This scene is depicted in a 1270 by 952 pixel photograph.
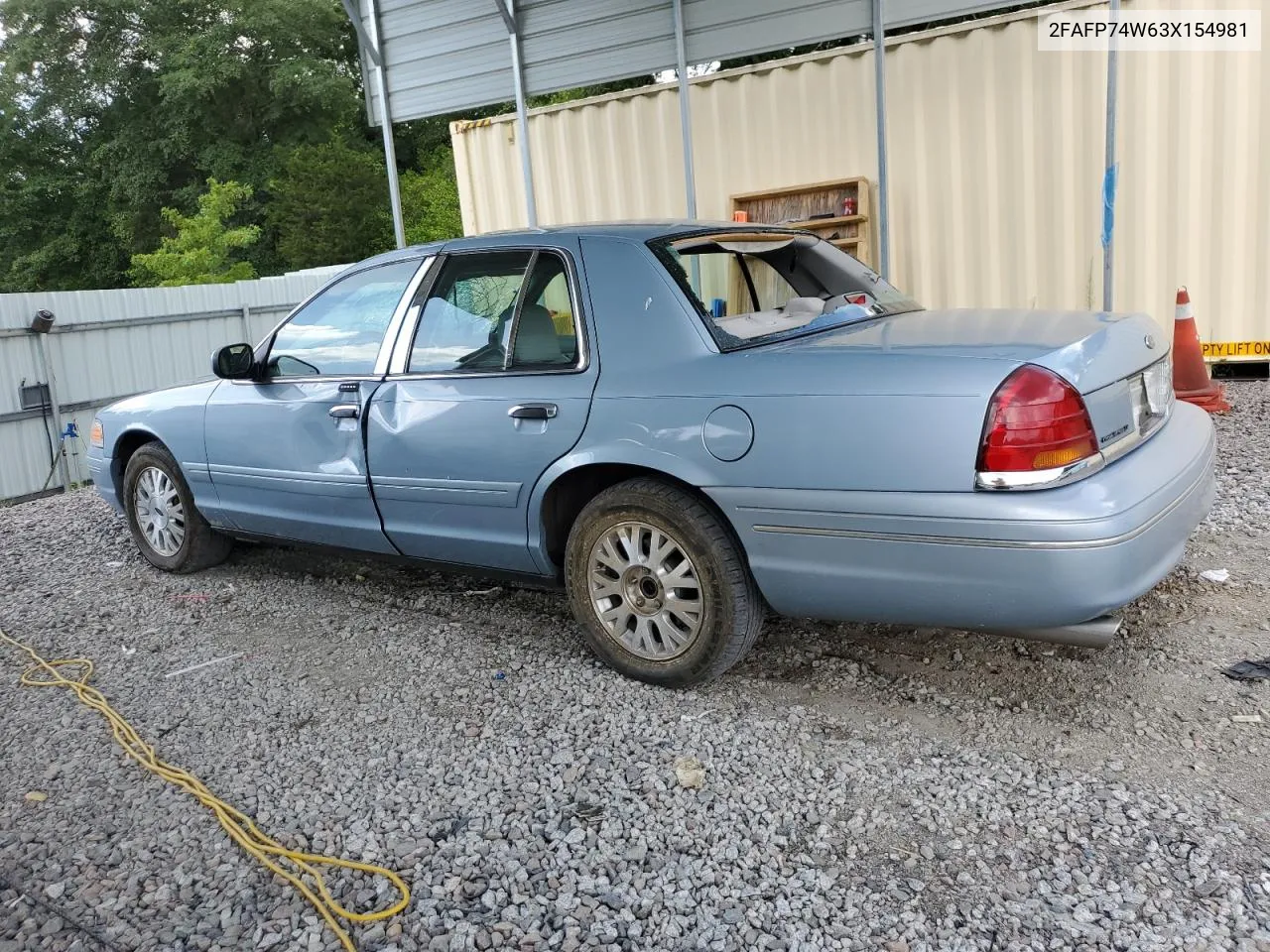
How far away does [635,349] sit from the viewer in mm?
3473

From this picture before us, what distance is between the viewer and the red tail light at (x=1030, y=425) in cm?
278

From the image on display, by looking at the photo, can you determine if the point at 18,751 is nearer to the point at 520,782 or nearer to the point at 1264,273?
the point at 520,782

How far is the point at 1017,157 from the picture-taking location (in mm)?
7980

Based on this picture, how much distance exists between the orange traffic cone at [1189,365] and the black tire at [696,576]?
4504mm

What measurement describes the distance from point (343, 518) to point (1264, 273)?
22.0 feet

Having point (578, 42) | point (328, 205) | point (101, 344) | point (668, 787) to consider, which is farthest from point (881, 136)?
point (328, 205)

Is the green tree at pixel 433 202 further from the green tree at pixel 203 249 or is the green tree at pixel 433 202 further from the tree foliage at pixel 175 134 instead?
the green tree at pixel 203 249

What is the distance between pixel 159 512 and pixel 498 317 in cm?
255

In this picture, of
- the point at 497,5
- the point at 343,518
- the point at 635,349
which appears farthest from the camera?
the point at 497,5

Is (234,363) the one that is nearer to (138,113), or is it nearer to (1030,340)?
(1030,340)

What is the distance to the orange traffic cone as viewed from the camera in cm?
650

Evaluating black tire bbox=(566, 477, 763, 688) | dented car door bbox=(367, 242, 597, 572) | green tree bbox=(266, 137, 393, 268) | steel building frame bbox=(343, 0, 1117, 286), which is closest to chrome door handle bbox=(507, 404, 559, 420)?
dented car door bbox=(367, 242, 597, 572)

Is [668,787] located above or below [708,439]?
below

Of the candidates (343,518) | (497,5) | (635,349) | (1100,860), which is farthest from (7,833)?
(497,5)
